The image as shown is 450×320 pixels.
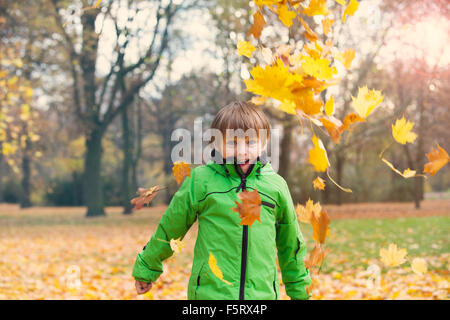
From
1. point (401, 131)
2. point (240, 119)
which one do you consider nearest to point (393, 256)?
point (401, 131)

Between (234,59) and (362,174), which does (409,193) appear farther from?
(234,59)

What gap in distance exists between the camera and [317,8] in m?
2.02

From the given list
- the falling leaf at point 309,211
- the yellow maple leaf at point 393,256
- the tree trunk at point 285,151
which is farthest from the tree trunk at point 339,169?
the falling leaf at point 309,211

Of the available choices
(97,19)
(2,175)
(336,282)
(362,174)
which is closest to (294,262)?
(336,282)

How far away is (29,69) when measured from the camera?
61.5 ft

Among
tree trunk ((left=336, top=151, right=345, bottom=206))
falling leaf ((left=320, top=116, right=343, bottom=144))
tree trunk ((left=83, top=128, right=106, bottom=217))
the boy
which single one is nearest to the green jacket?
the boy

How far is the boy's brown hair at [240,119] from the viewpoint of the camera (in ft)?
6.94

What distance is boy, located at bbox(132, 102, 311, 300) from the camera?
1.99 m

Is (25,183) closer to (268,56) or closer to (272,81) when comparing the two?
(268,56)

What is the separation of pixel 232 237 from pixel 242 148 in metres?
0.40

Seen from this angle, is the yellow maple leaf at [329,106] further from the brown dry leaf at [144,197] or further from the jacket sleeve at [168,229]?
the brown dry leaf at [144,197]

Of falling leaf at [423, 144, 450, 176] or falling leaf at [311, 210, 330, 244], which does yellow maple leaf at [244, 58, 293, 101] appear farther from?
falling leaf at [423, 144, 450, 176]

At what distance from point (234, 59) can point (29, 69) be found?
966 cm

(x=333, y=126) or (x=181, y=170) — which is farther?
(x=181, y=170)
